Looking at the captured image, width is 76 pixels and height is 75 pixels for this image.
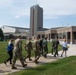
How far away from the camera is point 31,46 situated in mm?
15359

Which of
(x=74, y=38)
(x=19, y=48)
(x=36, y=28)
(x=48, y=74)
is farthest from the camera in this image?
(x=36, y=28)

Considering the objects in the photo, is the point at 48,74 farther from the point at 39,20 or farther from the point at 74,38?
the point at 39,20

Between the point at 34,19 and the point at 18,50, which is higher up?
→ the point at 34,19

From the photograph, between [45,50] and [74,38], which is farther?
[74,38]

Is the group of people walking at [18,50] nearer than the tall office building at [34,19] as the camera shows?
Yes

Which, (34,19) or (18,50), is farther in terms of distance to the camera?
(34,19)

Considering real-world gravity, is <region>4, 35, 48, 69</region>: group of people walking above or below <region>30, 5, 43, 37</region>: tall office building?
below

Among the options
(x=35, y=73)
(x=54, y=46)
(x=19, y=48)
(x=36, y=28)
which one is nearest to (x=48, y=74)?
(x=35, y=73)

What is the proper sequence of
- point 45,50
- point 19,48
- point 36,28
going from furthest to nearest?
point 36,28
point 45,50
point 19,48

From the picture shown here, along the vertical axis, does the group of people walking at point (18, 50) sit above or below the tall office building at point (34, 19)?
below

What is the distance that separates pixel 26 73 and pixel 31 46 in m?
5.06

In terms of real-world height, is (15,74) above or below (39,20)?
below

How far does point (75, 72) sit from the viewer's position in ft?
33.7

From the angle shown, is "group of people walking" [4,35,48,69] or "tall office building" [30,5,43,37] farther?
"tall office building" [30,5,43,37]
